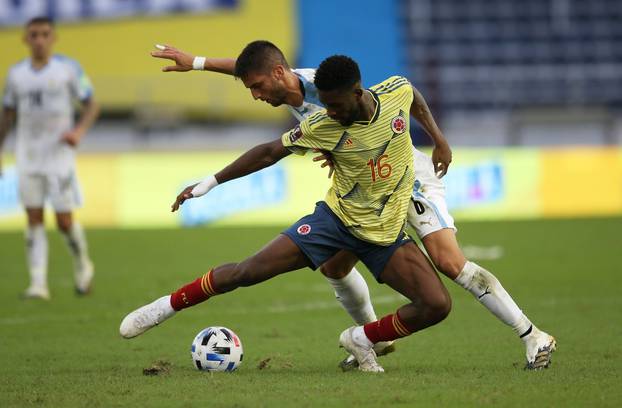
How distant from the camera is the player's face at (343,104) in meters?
6.23

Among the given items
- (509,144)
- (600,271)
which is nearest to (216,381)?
(600,271)

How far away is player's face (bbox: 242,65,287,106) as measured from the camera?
6.68 metres

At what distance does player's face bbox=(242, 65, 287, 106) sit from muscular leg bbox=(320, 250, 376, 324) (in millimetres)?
986

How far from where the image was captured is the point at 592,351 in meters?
7.57

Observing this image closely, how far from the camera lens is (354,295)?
283 inches

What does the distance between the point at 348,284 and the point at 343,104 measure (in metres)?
1.33

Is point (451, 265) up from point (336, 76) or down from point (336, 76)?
down

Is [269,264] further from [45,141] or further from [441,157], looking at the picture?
[45,141]

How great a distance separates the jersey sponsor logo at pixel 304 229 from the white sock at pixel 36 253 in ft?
16.8

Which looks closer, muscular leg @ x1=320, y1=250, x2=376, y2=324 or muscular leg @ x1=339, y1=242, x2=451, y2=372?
muscular leg @ x1=339, y1=242, x2=451, y2=372

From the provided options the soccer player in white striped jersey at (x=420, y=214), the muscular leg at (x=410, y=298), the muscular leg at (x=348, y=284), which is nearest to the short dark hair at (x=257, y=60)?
the soccer player in white striped jersey at (x=420, y=214)

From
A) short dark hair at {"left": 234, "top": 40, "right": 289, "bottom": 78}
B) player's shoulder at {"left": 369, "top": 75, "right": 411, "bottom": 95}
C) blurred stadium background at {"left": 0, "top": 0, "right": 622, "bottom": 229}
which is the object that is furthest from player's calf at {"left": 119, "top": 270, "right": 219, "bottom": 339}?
blurred stadium background at {"left": 0, "top": 0, "right": 622, "bottom": 229}

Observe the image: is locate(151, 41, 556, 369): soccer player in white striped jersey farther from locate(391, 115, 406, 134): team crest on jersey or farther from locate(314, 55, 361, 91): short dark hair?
locate(314, 55, 361, 91): short dark hair

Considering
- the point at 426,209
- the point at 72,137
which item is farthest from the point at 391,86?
the point at 72,137
